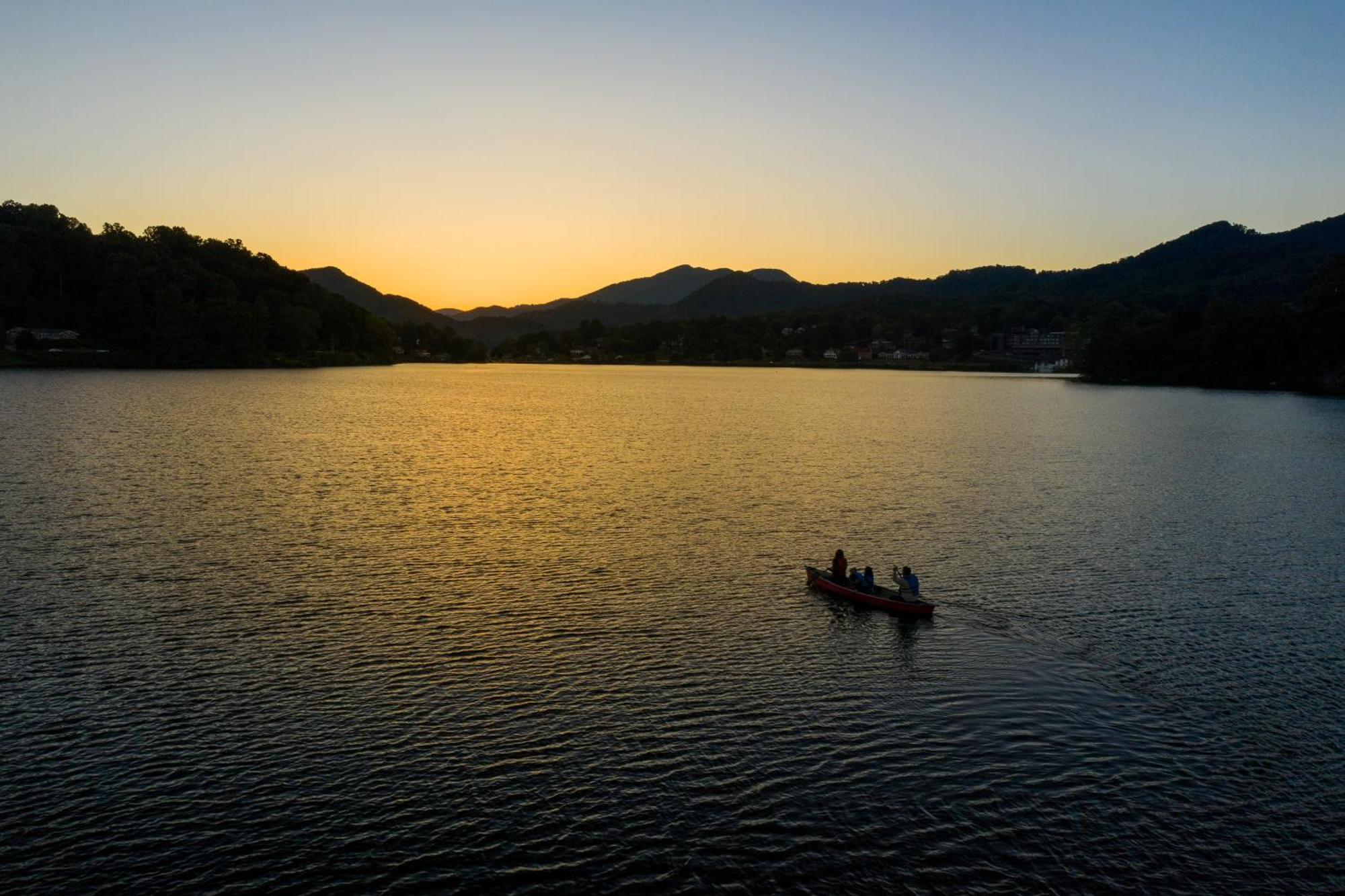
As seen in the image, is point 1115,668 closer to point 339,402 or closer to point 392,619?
point 392,619

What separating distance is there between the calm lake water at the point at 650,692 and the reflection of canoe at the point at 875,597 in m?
0.69

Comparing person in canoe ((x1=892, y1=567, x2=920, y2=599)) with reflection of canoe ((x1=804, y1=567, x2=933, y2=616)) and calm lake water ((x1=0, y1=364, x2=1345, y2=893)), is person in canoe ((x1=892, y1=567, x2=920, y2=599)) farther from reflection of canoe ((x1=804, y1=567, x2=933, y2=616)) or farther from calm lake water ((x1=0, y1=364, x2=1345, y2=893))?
calm lake water ((x1=0, y1=364, x2=1345, y2=893))

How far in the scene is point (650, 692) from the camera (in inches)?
1238

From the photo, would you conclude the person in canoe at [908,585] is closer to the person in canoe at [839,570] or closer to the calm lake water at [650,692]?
the calm lake water at [650,692]

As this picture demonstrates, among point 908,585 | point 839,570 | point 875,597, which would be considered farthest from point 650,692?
point 839,570

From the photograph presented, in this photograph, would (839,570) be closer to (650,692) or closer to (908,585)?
(908,585)

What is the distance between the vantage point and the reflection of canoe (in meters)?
41.2

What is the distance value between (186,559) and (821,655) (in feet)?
109

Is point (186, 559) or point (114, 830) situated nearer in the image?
point (114, 830)

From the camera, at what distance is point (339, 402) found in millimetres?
158500

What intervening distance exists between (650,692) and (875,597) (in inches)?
603

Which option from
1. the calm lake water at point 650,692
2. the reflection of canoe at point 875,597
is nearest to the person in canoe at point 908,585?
the reflection of canoe at point 875,597

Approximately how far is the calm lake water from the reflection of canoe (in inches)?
27.0

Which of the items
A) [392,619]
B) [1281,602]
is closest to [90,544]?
[392,619]
